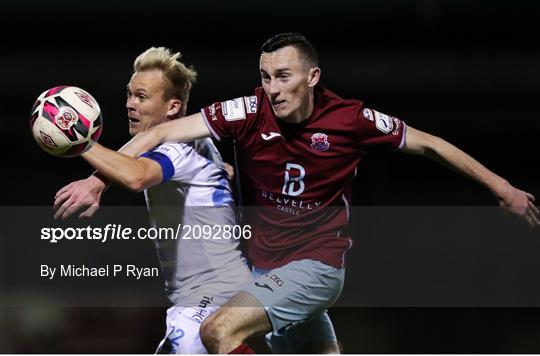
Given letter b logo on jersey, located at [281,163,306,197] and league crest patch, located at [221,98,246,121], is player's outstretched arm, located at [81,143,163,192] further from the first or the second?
letter b logo on jersey, located at [281,163,306,197]

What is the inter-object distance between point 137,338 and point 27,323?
37.2 inches

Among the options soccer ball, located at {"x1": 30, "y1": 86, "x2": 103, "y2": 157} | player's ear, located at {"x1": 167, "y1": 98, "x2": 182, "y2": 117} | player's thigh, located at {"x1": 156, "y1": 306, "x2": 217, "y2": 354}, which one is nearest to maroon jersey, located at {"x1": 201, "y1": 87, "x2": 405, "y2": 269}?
player's ear, located at {"x1": 167, "y1": 98, "x2": 182, "y2": 117}

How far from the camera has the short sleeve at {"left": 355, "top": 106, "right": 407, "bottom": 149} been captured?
16.8 feet

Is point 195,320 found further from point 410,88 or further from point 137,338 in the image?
point 410,88

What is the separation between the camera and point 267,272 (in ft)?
17.0

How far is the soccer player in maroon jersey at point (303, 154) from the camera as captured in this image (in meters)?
5.04

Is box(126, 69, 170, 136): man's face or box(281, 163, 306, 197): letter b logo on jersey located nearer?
box(281, 163, 306, 197): letter b logo on jersey

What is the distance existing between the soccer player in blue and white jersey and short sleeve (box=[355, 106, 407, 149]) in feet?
2.78

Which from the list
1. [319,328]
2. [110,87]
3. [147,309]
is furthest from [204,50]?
[319,328]

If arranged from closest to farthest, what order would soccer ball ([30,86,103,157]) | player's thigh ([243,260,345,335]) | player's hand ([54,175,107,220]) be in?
soccer ball ([30,86,103,157]) < player's hand ([54,175,107,220]) < player's thigh ([243,260,345,335])

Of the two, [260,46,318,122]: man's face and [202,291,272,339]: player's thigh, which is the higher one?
[260,46,318,122]: man's face

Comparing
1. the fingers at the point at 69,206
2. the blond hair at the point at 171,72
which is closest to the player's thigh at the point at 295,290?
the fingers at the point at 69,206

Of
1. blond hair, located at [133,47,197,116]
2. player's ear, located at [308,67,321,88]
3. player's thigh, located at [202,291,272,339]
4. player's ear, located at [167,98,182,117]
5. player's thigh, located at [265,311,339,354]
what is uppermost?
blond hair, located at [133,47,197,116]

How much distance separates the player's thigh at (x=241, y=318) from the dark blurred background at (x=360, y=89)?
2086mm
